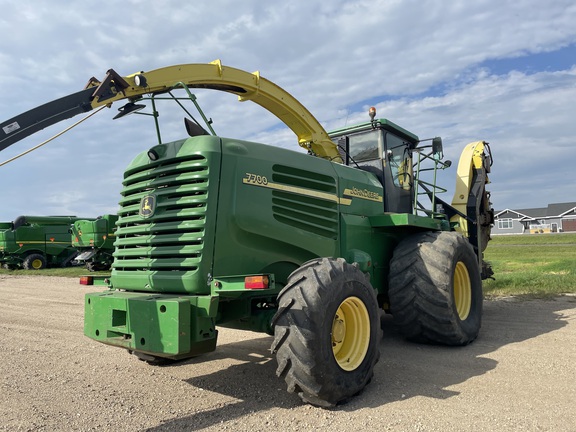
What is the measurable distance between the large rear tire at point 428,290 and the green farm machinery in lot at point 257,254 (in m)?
0.02

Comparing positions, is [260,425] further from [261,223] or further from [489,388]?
[489,388]

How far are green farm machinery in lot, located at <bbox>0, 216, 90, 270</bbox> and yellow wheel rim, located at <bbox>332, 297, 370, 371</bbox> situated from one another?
22.6 meters

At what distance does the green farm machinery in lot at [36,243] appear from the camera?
24.8m

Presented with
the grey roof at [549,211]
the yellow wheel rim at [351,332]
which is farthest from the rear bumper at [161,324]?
the grey roof at [549,211]

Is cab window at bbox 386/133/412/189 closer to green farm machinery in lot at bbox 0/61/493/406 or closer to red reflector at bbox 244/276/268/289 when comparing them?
green farm machinery in lot at bbox 0/61/493/406

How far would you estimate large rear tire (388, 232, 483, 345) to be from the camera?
19.6 feet

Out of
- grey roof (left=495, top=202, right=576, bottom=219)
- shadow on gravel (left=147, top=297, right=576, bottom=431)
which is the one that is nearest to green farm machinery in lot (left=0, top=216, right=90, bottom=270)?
shadow on gravel (left=147, top=297, right=576, bottom=431)

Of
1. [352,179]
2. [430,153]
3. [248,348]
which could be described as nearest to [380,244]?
[352,179]

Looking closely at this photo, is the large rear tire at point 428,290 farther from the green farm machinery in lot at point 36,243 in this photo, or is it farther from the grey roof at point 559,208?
the grey roof at point 559,208

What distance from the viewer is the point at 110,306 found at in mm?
4574

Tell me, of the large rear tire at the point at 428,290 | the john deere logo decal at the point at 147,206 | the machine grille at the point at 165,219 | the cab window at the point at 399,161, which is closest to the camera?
the machine grille at the point at 165,219

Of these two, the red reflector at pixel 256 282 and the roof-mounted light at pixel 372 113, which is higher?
the roof-mounted light at pixel 372 113

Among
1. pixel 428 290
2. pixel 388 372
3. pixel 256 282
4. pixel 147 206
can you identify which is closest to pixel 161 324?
pixel 256 282

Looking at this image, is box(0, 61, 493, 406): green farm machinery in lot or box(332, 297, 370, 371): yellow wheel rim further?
box(332, 297, 370, 371): yellow wheel rim
